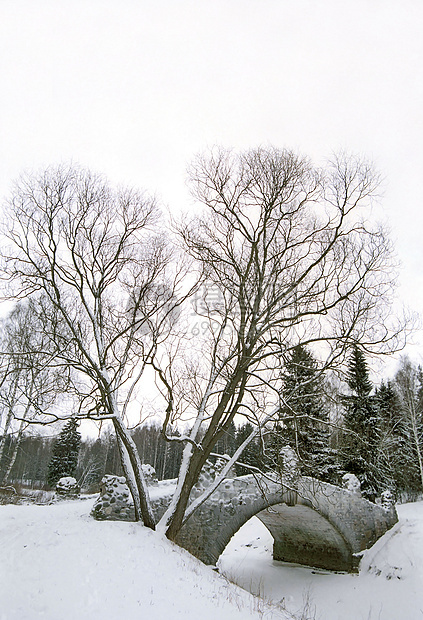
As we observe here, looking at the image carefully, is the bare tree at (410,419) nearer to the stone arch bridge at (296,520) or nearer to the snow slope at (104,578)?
the stone arch bridge at (296,520)

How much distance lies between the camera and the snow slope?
15.1 ft

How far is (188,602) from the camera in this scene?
211 inches

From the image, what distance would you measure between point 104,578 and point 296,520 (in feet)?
37.0

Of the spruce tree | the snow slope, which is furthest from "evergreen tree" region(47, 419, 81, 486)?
the snow slope

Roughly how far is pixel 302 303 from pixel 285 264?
3.57ft

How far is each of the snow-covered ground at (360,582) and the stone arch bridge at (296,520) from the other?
568mm

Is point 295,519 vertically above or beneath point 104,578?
beneath

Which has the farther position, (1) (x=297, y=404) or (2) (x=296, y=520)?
(2) (x=296, y=520)

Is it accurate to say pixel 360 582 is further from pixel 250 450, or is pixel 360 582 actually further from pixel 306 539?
pixel 250 450

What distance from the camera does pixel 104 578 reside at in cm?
543

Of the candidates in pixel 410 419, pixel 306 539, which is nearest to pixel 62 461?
pixel 306 539

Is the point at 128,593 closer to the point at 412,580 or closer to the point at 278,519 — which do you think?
the point at 412,580

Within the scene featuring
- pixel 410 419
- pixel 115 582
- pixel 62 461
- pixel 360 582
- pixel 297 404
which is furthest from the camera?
pixel 62 461

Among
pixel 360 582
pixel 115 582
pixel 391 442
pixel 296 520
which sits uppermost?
pixel 391 442
